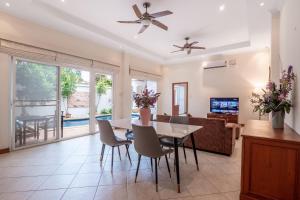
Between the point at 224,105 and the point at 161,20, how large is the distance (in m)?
4.20

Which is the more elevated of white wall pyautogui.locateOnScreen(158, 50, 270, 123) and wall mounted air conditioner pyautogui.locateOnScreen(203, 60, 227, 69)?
wall mounted air conditioner pyautogui.locateOnScreen(203, 60, 227, 69)

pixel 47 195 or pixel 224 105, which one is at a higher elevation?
pixel 224 105

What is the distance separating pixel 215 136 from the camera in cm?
356

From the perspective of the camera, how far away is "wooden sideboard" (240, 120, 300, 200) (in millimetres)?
1626

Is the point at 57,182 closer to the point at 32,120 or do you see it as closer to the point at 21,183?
the point at 21,183

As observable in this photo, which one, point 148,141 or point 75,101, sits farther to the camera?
point 75,101

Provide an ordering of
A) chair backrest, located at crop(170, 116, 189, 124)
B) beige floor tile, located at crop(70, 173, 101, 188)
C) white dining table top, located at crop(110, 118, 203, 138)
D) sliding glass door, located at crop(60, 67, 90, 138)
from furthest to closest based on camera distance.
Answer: sliding glass door, located at crop(60, 67, 90, 138), chair backrest, located at crop(170, 116, 189, 124), beige floor tile, located at crop(70, 173, 101, 188), white dining table top, located at crop(110, 118, 203, 138)

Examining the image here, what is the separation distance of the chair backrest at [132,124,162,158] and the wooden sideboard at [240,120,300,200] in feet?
3.29

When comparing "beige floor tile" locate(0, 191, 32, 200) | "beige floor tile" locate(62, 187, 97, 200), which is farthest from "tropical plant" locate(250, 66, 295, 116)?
"beige floor tile" locate(0, 191, 32, 200)

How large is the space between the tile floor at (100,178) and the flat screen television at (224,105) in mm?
3249

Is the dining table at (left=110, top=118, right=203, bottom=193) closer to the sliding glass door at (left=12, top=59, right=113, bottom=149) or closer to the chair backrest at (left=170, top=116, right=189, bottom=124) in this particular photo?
the chair backrest at (left=170, top=116, right=189, bottom=124)

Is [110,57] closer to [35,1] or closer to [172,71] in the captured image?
[35,1]

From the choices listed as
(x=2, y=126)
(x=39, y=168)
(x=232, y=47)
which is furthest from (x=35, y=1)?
(x=232, y=47)

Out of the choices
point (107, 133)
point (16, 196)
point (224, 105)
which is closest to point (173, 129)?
point (107, 133)
